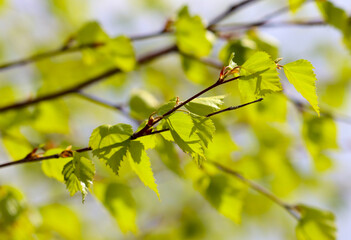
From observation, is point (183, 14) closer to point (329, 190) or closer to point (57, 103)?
point (57, 103)

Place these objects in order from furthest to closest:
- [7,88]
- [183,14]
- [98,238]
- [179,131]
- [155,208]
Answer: [155,208], [98,238], [7,88], [183,14], [179,131]

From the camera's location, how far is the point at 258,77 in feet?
1.58

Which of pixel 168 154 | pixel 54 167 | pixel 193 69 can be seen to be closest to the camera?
pixel 54 167

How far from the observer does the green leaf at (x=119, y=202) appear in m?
0.91

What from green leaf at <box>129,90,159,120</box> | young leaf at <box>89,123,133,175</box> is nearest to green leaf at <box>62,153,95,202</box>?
young leaf at <box>89,123,133,175</box>

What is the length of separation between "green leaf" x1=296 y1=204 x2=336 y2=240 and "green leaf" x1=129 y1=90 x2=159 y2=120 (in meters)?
0.42

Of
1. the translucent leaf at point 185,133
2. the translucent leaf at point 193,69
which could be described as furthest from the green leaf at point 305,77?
the translucent leaf at point 193,69

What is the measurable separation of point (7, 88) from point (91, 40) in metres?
0.42

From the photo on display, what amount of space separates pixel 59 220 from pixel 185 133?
732mm

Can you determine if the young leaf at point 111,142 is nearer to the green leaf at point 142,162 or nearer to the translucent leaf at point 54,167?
the green leaf at point 142,162

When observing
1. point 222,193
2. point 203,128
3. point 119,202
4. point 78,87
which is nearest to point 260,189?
point 222,193

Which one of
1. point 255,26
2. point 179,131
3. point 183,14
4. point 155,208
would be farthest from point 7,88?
point 155,208

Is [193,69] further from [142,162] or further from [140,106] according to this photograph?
[142,162]

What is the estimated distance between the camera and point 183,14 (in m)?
0.92
